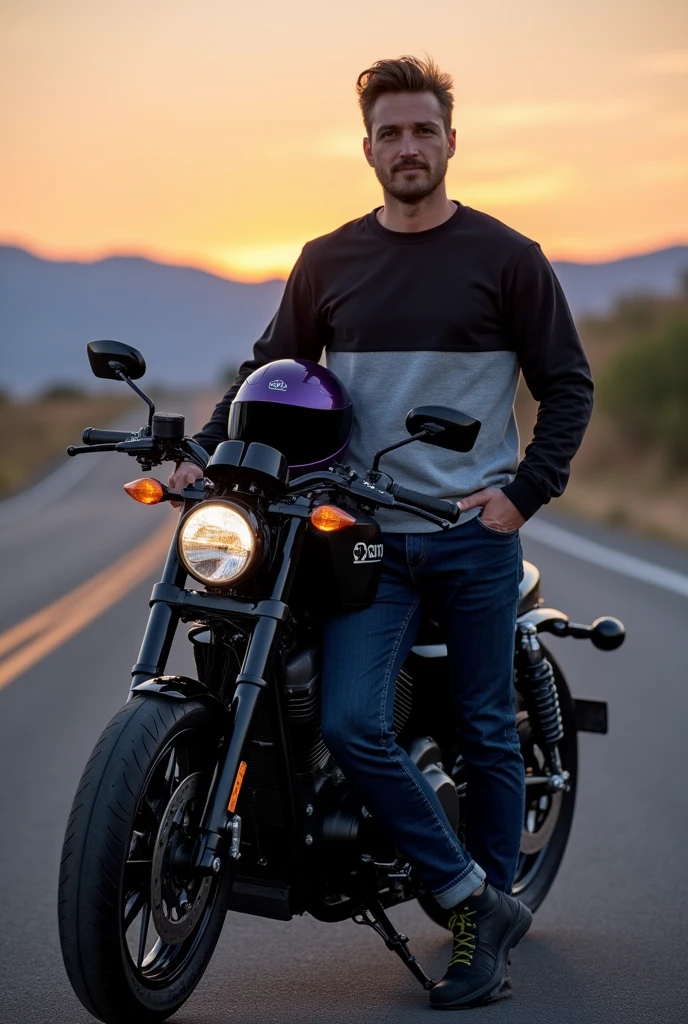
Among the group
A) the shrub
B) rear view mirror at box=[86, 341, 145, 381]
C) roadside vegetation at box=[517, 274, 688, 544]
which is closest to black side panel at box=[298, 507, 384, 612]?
rear view mirror at box=[86, 341, 145, 381]

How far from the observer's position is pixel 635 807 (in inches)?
255

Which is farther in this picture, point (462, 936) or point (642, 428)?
point (642, 428)

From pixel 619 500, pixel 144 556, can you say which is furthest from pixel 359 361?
Answer: pixel 619 500

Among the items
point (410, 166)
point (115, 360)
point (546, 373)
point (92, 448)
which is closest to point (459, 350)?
point (546, 373)

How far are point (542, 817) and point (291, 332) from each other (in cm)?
198

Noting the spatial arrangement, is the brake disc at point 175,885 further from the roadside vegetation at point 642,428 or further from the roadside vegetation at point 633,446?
the roadside vegetation at point 642,428

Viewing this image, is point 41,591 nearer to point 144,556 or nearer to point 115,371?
point 144,556

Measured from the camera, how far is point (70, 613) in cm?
1301

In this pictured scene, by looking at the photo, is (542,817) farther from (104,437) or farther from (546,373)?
(104,437)

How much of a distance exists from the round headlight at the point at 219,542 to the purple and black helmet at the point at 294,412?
40 cm

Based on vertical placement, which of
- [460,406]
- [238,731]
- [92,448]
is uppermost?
[460,406]

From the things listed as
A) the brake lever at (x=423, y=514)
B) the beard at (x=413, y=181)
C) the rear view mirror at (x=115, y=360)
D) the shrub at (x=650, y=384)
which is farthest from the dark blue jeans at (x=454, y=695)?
the shrub at (x=650, y=384)

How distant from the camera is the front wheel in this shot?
10.8ft

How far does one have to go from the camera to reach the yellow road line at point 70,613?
35.0 ft
